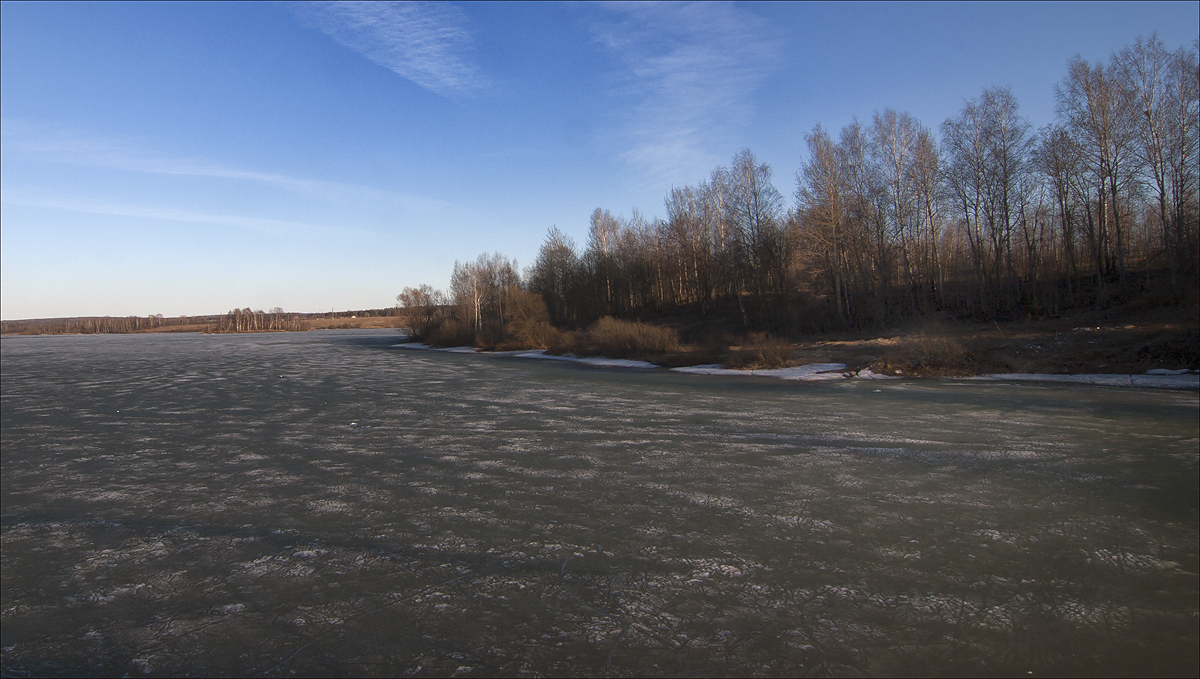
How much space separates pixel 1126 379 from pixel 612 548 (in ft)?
62.1

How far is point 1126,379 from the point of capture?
17391 millimetres

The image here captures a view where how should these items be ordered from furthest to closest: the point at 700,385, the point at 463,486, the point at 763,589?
the point at 700,385 < the point at 463,486 < the point at 763,589

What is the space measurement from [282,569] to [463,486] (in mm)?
2762

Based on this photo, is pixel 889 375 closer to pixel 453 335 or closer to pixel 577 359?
pixel 577 359

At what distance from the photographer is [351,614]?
4.47 meters

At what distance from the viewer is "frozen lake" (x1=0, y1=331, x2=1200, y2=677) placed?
396cm

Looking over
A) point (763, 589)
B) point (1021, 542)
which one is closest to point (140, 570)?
point (763, 589)

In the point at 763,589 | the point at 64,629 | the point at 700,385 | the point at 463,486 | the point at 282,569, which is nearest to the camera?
the point at 64,629

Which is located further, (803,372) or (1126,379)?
(803,372)

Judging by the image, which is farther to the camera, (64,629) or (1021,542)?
(1021,542)

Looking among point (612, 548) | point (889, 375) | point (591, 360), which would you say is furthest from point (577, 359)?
point (612, 548)

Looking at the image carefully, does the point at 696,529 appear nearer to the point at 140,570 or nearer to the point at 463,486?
the point at 463,486

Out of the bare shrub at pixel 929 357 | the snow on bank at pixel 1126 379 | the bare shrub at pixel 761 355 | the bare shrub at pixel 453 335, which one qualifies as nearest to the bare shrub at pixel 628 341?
the bare shrub at pixel 761 355

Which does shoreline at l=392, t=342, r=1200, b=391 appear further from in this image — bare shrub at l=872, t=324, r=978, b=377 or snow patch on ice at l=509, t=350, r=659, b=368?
bare shrub at l=872, t=324, r=978, b=377
